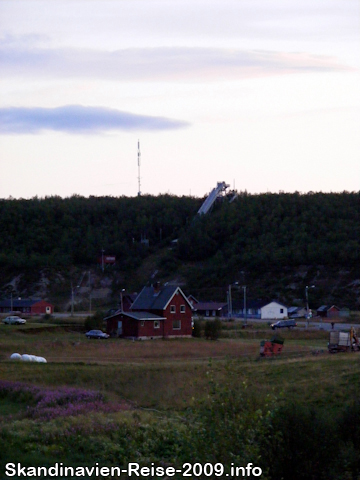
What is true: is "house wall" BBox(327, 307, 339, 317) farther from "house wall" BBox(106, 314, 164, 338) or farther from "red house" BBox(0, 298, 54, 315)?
"red house" BBox(0, 298, 54, 315)

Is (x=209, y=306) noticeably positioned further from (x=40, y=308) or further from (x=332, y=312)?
(x=40, y=308)

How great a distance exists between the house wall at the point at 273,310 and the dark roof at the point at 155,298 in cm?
3070

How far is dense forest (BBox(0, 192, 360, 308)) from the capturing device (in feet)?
358

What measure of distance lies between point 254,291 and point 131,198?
3111 inches

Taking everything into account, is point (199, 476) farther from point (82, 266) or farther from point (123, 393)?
point (82, 266)

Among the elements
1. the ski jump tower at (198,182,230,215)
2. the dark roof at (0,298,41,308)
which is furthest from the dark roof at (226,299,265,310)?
the ski jump tower at (198,182,230,215)

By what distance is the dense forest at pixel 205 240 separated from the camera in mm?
109062

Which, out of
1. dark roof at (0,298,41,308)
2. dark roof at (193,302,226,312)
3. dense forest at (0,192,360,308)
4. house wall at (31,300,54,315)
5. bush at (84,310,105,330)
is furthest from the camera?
dense forest at (0,192,360,308)

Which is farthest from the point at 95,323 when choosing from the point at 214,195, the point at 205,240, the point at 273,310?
the point at 214,195

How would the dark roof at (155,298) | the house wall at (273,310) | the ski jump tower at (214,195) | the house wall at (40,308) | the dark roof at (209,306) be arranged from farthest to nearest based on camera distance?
the ski jump tower at (214,195) < the dark roof at (209,306) < the house wall at (40,308) < the house wall at (273,310) < the dark roof at (155,298)

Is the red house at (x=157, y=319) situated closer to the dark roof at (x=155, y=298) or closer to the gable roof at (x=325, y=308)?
the dark roof at (x=155, y=298)

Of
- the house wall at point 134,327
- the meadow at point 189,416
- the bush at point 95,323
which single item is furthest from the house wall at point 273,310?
the meadow at point 189,416

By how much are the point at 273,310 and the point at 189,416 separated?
8232cm

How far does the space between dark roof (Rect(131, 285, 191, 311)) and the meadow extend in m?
21.9
